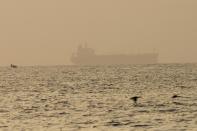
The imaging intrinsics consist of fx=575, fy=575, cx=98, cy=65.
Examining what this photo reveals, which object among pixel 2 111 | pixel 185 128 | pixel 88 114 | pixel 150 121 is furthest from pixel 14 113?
pixel 185 128

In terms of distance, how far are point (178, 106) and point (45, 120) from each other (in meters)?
16.6

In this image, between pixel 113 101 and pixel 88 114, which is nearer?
pixel 88 114

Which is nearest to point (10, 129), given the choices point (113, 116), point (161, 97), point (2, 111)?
point (113, 116)

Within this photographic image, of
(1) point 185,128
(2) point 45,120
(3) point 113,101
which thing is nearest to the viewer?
(1) point 185,128

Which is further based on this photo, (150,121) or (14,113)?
(14,113)

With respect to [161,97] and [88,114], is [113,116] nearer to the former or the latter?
[88,114]

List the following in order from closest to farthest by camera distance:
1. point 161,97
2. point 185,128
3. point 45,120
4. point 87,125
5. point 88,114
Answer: point 185,128
point 87,125
point 45,120
point 88,114
point 161,97

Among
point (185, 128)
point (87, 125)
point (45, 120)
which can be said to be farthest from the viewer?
point (45, 120)

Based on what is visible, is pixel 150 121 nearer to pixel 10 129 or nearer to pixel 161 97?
pixel 10 129

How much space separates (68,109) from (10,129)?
48.3 ft

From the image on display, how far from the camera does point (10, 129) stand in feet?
144

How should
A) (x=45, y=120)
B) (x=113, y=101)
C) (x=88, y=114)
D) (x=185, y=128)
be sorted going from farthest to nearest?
1. (x=113, y=101)
2. (x=88, y=114)
3. (x=45, y=120)
4. (x=185, y=128)

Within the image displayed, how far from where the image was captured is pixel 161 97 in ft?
238

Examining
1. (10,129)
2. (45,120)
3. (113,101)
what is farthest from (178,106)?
→ (10,129)
